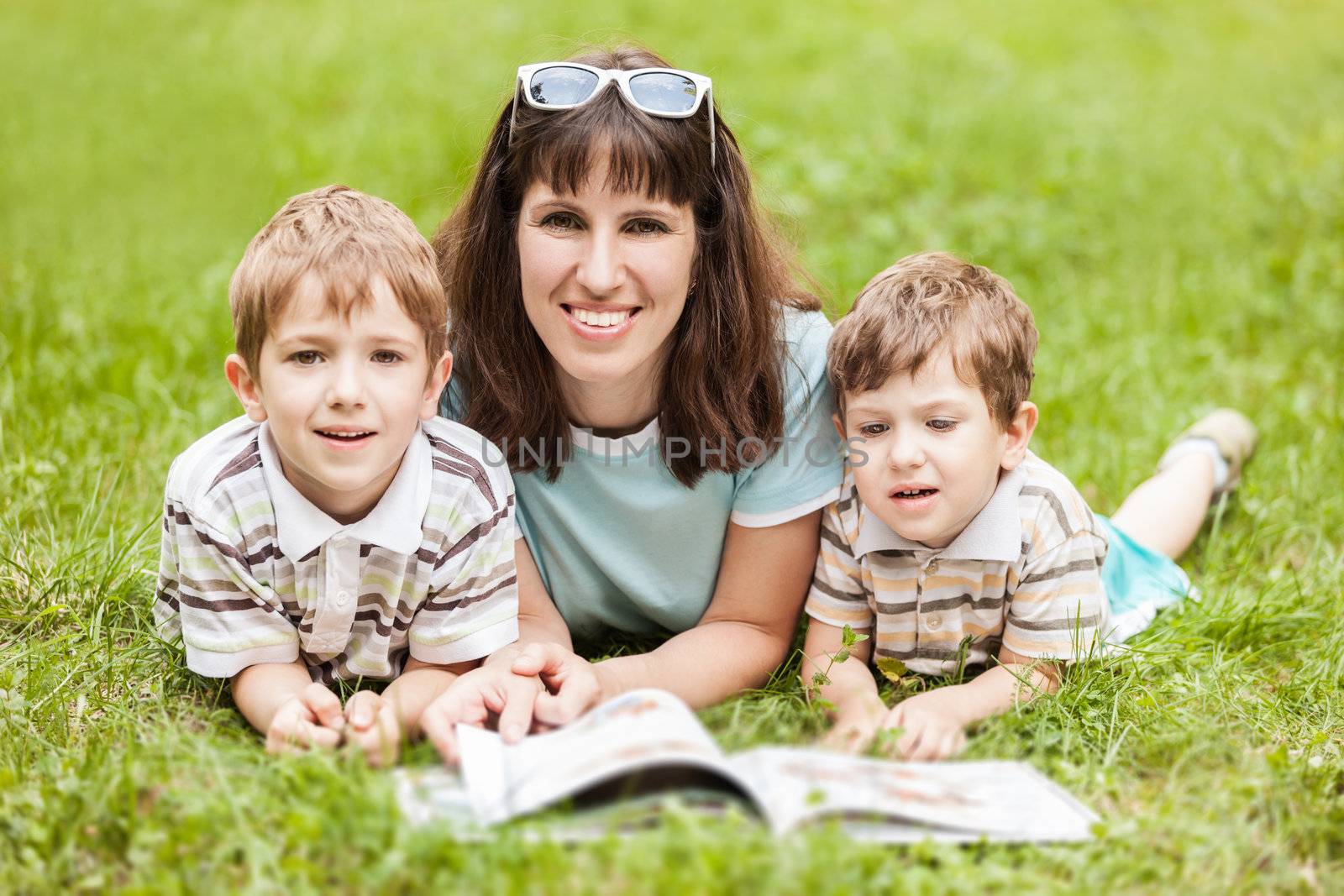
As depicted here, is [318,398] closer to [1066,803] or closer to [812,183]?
[1066,803]

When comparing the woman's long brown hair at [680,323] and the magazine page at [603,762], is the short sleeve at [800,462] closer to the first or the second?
the woman's long brown hair at [680,323]

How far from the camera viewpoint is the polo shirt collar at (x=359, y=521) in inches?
105

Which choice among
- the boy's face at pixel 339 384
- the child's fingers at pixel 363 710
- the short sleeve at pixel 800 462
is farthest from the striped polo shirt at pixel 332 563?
the short sleeve at pixel 800 462

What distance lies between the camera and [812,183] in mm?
6836

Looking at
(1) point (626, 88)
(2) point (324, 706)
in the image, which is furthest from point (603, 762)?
(1) point (626, 88)

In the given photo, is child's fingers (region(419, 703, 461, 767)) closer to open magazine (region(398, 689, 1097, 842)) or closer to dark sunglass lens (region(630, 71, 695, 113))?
open magazine (region(398, 689, 1097, 842))

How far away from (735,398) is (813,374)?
234 mm

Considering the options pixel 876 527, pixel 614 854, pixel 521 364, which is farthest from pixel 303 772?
pixel 876 527

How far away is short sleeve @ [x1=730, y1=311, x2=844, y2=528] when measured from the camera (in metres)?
3.11

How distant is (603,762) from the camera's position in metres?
2.20

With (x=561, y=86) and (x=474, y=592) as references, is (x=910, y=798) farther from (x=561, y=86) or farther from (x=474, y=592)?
(x=561, y=86)

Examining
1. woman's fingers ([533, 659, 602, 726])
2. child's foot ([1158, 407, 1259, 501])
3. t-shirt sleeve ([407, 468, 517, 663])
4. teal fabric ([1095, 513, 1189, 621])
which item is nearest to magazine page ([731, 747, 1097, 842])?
woman's fingers ([533, 659, 602, 726])

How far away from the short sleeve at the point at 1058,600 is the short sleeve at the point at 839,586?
1.19 feet

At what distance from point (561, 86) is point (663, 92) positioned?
237 mm
